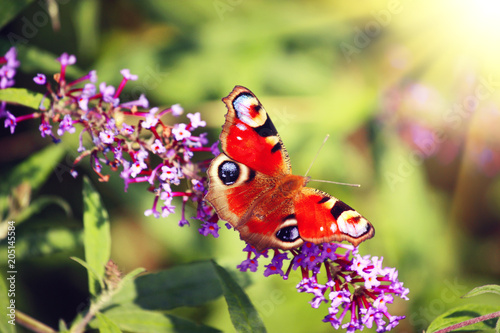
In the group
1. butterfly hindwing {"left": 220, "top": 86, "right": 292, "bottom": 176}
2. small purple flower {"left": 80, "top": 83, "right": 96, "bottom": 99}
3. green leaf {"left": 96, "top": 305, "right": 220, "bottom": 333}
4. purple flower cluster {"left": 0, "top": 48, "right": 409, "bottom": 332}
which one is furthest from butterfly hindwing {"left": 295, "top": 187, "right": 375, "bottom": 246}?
small purple flower {"left": 80, "top": 83, "right": 96, "bottom": 99}

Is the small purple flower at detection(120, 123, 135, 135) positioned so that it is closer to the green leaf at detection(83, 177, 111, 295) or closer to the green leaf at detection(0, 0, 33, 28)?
the green leaf at detection(83, 177, 111, 295)

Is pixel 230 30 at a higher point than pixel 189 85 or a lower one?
higher

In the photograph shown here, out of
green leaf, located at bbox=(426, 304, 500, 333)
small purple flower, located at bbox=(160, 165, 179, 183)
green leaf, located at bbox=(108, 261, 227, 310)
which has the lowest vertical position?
green leaf, located at bbox=(108, 261, 227, 310)

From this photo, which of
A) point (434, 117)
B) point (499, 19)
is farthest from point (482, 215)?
point (499, 19)

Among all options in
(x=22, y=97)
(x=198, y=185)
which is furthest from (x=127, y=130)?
(x=22, y=97)

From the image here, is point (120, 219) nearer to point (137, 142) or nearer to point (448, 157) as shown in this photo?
point (137, 142)

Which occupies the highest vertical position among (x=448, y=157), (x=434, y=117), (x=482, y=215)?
(x=434, y=117)
